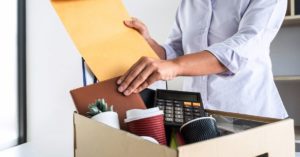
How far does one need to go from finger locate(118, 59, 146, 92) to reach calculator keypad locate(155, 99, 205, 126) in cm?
8

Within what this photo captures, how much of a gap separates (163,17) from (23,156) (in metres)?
1.50

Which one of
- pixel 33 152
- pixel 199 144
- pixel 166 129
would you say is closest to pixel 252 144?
pixel 199 144

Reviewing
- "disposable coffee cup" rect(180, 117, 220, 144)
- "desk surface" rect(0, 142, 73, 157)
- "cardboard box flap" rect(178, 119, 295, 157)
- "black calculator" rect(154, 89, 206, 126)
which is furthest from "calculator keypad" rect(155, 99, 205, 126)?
"desk surface" rect(0, 142, 73, 157)

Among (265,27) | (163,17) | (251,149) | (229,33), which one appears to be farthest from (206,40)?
(163,17)

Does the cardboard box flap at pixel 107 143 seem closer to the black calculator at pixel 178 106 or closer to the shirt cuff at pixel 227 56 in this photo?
the black calculator at pixel 178 106

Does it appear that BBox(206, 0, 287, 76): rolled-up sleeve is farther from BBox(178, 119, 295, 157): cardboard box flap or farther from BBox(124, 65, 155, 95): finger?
BBox(178, 119, 295, 157): cardboard box flap

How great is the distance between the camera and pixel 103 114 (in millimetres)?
519

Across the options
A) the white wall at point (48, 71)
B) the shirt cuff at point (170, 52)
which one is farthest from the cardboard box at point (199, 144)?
the white wall at point (48, 71)

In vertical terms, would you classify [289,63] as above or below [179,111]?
above

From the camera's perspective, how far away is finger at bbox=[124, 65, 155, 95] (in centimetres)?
63

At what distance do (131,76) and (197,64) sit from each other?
0.17 metres

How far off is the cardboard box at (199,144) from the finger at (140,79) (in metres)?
0.14

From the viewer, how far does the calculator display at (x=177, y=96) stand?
69 cm

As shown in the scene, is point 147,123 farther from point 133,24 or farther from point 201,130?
point 133,24
